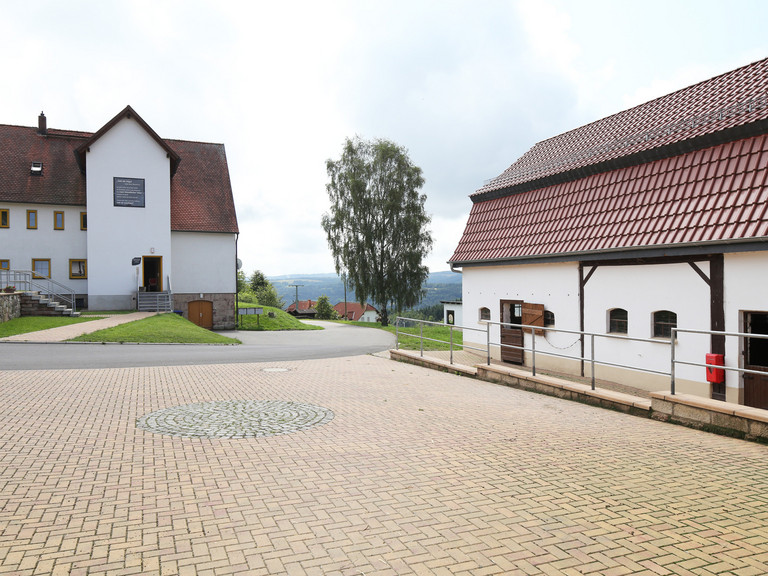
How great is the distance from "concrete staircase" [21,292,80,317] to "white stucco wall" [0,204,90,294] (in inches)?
228

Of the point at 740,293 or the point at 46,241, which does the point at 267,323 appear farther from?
the point at 740,293

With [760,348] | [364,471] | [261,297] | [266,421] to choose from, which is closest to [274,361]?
[266,421]

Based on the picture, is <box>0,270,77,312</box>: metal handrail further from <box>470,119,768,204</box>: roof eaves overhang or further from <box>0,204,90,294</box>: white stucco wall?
<box>470,119,768,204</box>: roof eaves overhang

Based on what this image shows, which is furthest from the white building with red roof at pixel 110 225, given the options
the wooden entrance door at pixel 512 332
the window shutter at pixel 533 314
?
the window shutter at pixel 533 314

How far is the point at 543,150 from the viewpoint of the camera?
813 inches

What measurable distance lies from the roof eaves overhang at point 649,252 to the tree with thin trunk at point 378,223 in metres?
22.6

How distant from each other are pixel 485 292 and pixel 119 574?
17.0 m

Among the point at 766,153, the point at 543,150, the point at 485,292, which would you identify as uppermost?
the point at 543,150

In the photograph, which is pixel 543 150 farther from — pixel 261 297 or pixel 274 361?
pixel 261 297

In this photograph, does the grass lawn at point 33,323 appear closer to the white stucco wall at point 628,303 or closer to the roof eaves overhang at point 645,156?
the white stucco wall at point 628,303

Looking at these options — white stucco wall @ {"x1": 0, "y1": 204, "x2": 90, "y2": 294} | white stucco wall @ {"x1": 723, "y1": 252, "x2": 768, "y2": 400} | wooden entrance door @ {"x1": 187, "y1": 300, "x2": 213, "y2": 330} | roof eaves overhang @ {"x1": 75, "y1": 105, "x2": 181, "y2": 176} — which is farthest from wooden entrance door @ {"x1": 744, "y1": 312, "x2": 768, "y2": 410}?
white stucco wall @ {"x1": 0, "y1": 204, "x2": 90, "y2": 294}

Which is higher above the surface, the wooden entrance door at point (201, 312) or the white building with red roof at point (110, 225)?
the white building with red roof at point (110, 225)

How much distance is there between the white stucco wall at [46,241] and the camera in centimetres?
3084

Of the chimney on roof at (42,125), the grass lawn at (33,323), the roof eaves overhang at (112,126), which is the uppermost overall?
the chimney on roof at (42,125)
